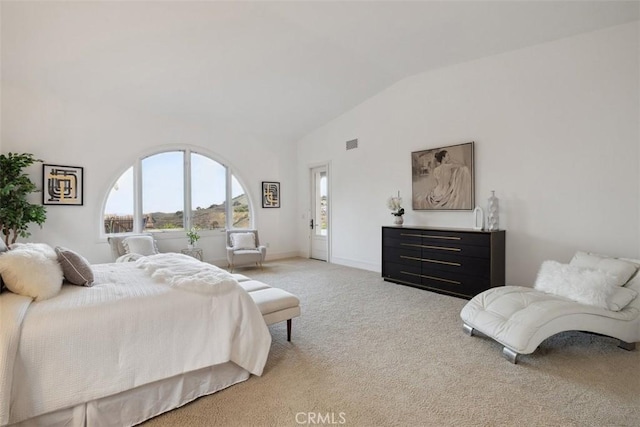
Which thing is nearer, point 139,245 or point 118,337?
point 118,337

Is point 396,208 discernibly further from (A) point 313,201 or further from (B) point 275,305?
(B) point 275,305

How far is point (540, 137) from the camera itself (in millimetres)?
3910

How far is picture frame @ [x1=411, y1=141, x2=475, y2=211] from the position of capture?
454 centimetres

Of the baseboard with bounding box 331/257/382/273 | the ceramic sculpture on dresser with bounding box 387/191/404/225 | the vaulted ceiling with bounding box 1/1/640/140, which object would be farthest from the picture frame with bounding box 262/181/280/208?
the ceramic sculpture on dresser with bounding box 387/191/404/225

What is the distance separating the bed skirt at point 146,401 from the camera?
5.31 ft

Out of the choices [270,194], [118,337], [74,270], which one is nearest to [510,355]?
[118,337]

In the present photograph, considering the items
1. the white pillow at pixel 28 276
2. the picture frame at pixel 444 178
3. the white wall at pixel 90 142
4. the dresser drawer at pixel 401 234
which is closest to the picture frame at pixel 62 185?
the white wall at pixel 90 142

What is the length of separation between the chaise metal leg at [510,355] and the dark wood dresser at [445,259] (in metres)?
1.52

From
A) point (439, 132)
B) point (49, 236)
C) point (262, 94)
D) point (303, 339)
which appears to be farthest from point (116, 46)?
point (439, 132)

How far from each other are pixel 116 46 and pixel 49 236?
3.11 metres

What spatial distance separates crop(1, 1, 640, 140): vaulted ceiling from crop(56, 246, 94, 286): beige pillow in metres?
2.57

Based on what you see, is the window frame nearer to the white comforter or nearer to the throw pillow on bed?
the white comforter

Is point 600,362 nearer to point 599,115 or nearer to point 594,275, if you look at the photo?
point 594,275

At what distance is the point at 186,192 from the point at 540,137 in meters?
5.89
